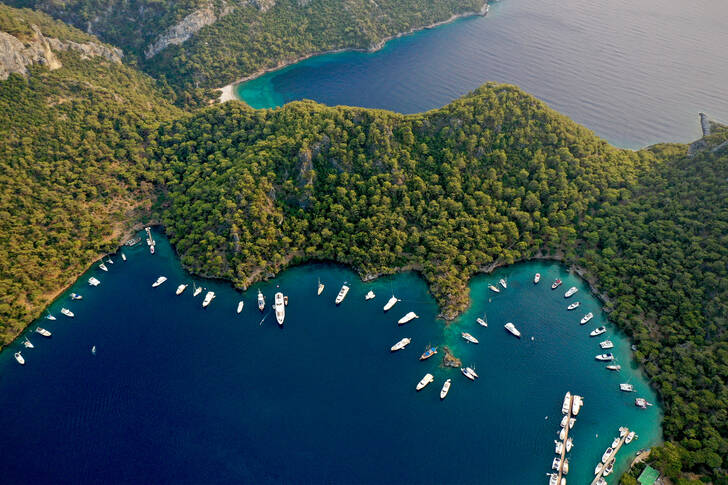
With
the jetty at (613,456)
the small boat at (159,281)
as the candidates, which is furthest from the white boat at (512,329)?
the small boat at (159,281)

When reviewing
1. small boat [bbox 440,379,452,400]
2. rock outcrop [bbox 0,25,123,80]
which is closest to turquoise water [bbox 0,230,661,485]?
small boat [bbox 440,379,452,400]

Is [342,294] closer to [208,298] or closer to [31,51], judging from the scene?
[208,298]

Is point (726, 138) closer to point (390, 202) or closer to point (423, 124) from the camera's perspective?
point (423, 124)

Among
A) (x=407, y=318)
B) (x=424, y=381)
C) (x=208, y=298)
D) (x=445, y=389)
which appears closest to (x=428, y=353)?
(x=424, y=381)

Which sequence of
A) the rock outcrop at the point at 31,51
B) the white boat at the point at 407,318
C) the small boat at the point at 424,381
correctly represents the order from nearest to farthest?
the small boat at the point at 424,381 < the white boat at the point at 407,318 < the rock outcrop at the point at 31,51

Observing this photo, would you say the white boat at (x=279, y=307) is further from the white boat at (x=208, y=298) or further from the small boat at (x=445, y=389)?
the small boat at (x=445, y=389)

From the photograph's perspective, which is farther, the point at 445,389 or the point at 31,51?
the point at 31,51
